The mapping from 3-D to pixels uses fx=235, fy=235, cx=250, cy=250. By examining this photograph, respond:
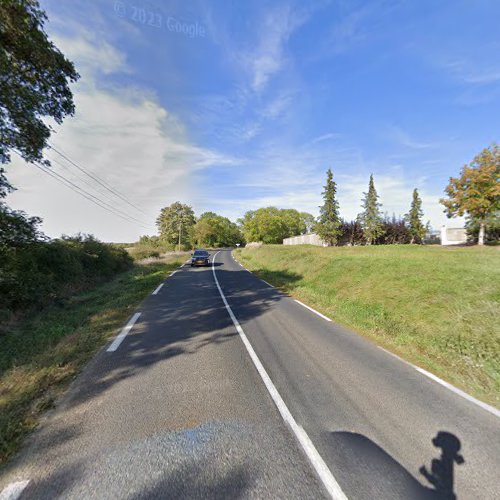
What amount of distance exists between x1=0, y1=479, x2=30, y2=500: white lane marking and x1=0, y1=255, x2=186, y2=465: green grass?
420mm

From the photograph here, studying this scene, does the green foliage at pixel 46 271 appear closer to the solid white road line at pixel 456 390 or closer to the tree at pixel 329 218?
the solid white road line at pixel 456 390

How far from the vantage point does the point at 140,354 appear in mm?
4820

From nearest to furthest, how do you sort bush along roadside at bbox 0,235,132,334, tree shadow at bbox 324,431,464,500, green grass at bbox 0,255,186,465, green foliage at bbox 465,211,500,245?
tree shadow at bbox 324,431,464,500
green grass at bbox 0,255,186,465
bush along roadside at bbox 0,235,132,334
green foliage at bbox 465,211,500,245

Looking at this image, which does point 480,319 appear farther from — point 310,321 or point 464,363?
point 310,321

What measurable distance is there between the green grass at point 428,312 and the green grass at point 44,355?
6.44m

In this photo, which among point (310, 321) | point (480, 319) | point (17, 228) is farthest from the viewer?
point (17, 228)

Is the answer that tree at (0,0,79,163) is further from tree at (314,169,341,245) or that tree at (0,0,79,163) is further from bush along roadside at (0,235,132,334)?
tree at (314,169,341,245)

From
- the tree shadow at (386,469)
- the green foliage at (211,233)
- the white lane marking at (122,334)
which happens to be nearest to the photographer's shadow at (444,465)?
the tree shadow at (386,469)

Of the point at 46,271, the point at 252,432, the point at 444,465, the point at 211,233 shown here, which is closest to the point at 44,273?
the point at 46,271

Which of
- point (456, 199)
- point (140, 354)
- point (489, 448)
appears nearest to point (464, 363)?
point (489, 448)

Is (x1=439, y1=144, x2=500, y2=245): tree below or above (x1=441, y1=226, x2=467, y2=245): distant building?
above

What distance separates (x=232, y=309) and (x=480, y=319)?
689 centimetres

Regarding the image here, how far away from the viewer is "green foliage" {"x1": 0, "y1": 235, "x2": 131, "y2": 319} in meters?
8.27

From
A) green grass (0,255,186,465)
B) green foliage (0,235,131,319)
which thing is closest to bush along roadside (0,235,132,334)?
green foliage (0,235,131,319)
